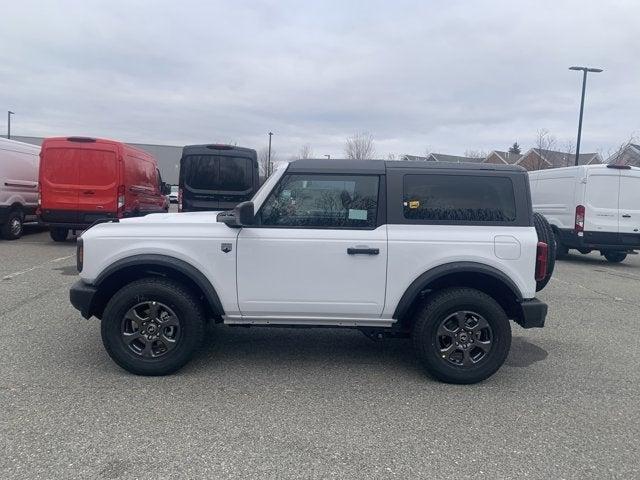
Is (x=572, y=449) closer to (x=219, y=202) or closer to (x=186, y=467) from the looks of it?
(x=186, y=467)

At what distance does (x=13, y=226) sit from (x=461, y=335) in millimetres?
12168

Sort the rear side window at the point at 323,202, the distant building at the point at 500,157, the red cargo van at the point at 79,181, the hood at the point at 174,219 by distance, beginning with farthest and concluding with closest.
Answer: the distant building at the point at 500,157 < the red cargo van at the point at 79,181 < the hood at the point at 174,219 < the rear side window at the point at 323,202

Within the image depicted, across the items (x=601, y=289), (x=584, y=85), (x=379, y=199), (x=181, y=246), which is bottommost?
(x=601, y=289)

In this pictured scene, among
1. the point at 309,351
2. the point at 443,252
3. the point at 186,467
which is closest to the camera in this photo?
the point at 186,467

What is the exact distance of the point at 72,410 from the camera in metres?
3.60

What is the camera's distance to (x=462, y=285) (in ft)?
14.4

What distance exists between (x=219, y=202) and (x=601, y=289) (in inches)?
292

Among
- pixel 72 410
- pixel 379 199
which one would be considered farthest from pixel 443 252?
pixel 72 410

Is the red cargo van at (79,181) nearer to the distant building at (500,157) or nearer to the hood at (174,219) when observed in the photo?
the hood at (174,219)

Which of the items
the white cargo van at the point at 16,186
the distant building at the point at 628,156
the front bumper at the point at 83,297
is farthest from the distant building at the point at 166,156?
the front bumper at the point at 83,297

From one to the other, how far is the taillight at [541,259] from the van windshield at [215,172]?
7.62 metres

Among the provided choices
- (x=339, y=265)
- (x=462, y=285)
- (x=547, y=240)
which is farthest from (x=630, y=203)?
(x=339, y=265)

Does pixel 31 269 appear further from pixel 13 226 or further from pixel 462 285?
pixel 462 285

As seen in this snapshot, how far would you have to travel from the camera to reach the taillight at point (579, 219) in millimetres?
11727
